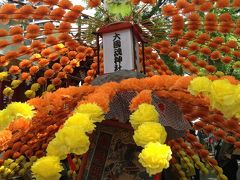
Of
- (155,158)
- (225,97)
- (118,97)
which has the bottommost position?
(155,158)

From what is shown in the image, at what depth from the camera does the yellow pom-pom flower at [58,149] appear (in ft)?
7.23

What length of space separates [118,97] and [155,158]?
1169mm

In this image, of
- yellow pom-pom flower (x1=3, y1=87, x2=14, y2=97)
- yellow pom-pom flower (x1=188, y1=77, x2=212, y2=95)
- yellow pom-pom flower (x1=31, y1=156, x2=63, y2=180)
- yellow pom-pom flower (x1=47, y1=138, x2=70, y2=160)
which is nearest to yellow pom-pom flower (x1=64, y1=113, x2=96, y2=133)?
yellow pom-pom flower (x1=47, y1=138, x2=70, y2=160)

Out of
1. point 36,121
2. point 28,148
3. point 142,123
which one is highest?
point 142,123

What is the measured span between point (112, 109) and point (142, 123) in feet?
2.30

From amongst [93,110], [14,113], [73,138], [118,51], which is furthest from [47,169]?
[118,51]

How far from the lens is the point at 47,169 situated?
2164 mm

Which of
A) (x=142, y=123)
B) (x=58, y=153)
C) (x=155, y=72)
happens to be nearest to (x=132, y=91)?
(x=142, y=123)

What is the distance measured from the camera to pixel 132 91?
306 centimetres

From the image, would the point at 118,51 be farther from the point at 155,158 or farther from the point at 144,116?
the point at 155,158

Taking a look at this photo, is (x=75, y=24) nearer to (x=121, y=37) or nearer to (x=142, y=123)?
(x=121, y=37)

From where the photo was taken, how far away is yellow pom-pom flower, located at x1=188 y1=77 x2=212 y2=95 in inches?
93.6

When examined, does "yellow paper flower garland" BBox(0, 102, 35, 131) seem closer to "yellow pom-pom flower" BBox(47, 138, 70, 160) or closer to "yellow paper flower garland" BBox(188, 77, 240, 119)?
"yellow pom-pom flower" BBox(47, 138, 70, 160)

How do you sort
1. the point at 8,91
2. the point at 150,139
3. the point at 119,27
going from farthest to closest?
the point at 8,91 < the point at 119,27 < the point at 150,139
